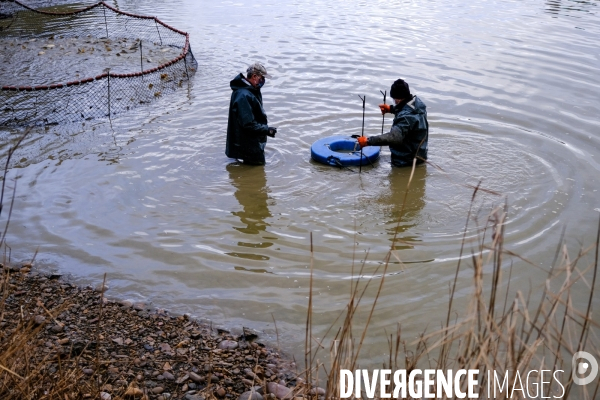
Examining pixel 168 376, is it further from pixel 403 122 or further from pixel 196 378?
pixel 403 122

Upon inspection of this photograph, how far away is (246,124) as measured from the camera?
871 centimetres

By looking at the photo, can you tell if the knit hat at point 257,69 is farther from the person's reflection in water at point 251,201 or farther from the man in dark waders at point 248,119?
the person's reflection in water at point 251,201

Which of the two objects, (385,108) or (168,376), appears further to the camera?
(385,108)

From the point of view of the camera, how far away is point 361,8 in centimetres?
1988

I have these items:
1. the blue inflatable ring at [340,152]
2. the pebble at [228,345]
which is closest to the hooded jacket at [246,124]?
the blue inflatable ring at [340,152]

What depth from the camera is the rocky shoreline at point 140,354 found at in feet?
14.6

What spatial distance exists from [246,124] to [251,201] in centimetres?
113

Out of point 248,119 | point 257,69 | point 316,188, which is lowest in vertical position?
point 316,188

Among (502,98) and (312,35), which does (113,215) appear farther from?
(312,35)

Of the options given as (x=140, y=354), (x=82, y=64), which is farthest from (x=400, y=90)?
(x=82, y=64)

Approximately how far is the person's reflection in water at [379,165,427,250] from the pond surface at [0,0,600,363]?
32 mm

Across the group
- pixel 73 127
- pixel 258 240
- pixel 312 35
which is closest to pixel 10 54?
pixel 73 127

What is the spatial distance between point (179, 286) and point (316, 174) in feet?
10.4

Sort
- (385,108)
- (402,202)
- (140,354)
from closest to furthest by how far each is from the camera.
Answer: (140,354) → (402,202) → (385,108)
